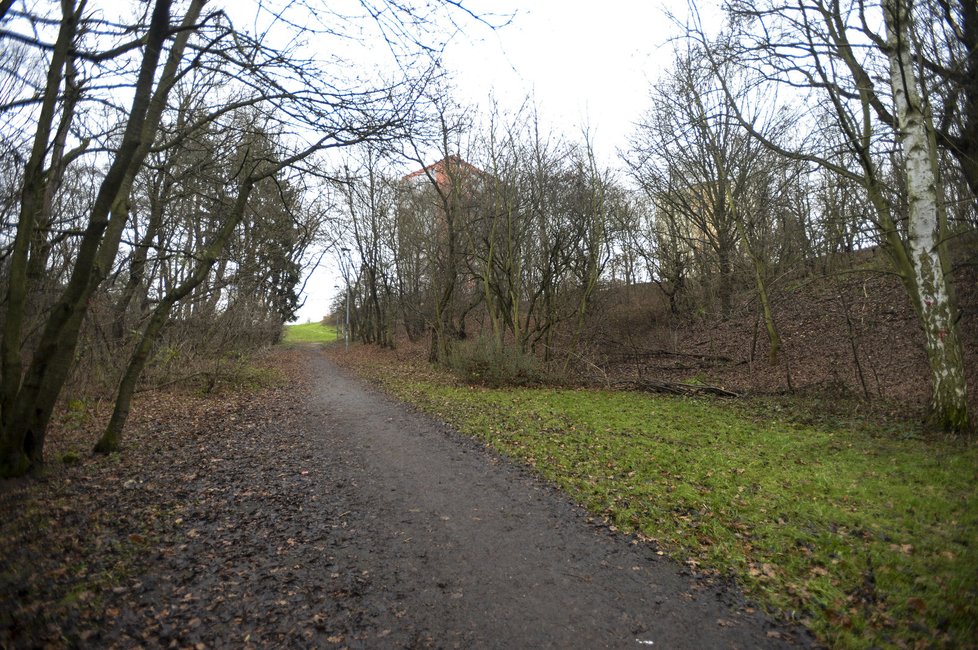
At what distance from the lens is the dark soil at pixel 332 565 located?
343 centimetres

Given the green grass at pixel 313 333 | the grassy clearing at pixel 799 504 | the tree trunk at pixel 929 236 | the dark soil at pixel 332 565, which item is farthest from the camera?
the green grass at pixel 313 333

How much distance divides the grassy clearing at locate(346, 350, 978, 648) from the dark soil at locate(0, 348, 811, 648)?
44cm

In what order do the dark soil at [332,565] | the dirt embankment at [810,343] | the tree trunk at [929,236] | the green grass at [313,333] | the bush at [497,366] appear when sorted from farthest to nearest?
the green grass at [313,333]
the bush at [497,366]
the dirt embankment at [810,343]
the tree trunk at [929,236]
the dark soil at [332,565]

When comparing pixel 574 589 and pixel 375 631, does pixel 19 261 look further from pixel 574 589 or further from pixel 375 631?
pixel 574 589

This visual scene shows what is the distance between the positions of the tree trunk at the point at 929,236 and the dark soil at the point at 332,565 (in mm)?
7160

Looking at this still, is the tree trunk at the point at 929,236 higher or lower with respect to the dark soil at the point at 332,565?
higher

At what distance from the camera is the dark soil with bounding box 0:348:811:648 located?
3430mm

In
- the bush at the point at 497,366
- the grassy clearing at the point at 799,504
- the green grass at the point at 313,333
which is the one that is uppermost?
the green grass at the point at 313,333

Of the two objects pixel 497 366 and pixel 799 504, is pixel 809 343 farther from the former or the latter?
pixel 799 504

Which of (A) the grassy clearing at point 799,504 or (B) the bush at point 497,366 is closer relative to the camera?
(A) the grassy clearing at point 799,504

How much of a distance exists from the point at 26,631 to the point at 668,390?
14.8 metres

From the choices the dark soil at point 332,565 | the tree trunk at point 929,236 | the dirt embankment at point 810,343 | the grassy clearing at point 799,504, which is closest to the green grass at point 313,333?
the dirt embankment at point 810,343

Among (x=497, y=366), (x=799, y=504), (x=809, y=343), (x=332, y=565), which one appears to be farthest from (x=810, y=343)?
(x=332, y=565)

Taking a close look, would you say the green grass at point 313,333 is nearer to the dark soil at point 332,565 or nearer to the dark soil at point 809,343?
the dark soil at point 809,343
